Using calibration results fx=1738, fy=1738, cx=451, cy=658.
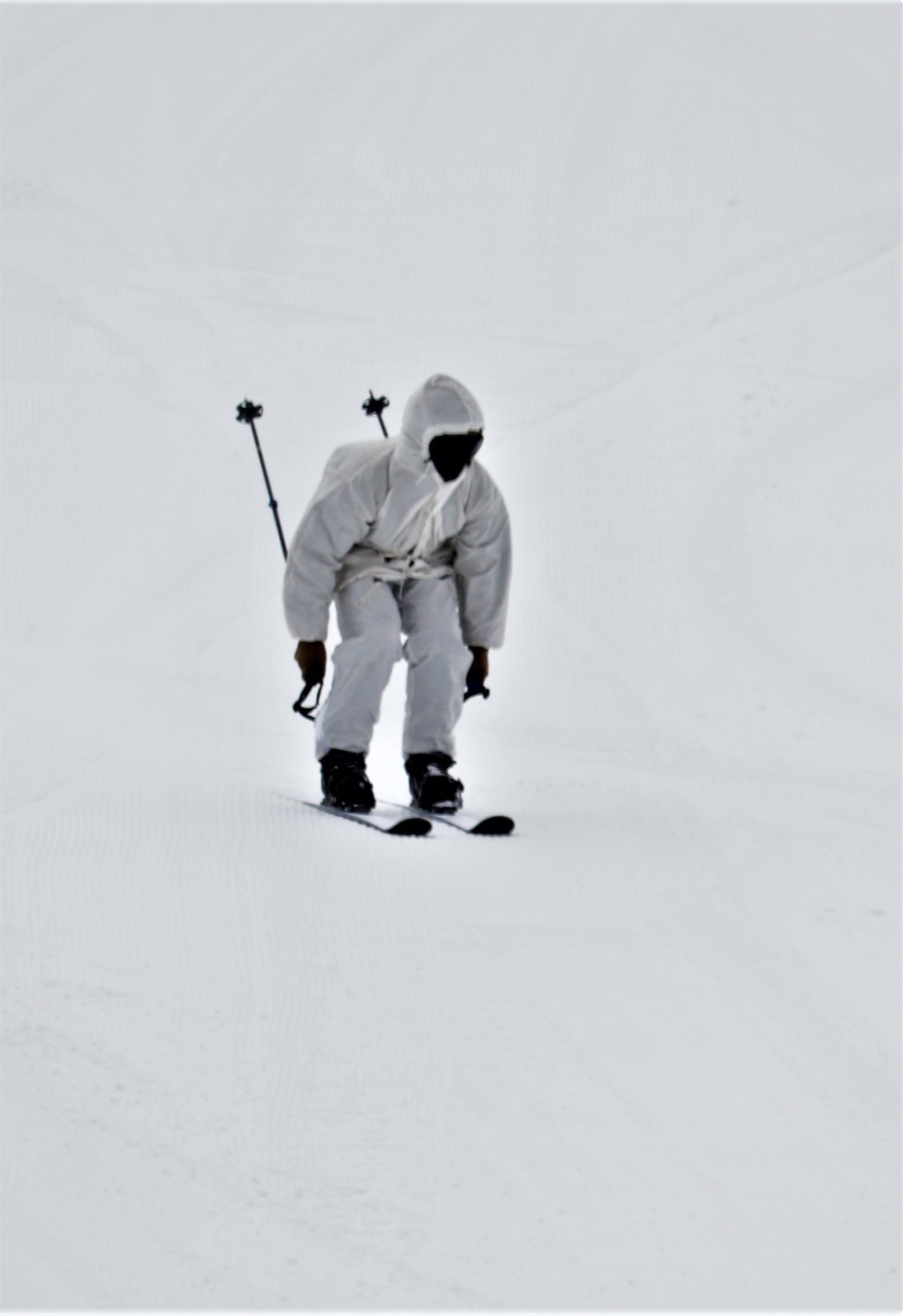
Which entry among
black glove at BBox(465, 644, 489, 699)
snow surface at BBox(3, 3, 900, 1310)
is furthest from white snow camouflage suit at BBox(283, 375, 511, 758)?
snow surface at BBox(3, 3, 900, 1310)

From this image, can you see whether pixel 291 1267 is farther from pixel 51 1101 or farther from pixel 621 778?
pixel 621 778

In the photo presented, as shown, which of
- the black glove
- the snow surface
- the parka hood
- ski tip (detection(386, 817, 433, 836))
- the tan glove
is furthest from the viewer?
the black glove

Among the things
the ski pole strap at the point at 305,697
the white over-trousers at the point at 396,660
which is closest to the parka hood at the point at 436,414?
the white over-trousers at the point at 396,660

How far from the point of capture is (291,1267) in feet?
7.26

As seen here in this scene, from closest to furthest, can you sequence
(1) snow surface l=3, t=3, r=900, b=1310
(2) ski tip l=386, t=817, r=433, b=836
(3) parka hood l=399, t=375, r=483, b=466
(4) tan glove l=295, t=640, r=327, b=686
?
(1) snow surface l=3, t=3, r=900, b=1310 → (2) ski tip l=386, t=817, r=433, b=836 → (3) parka hood l=399, t=375, r=483, b=466 → (4) tan glove l=295, t=640, r=327, b=686

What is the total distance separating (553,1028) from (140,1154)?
0.75 m

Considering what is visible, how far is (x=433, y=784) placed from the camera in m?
4.43

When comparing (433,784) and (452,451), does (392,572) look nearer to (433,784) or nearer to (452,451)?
(452,451)

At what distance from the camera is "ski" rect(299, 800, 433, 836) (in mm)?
4117

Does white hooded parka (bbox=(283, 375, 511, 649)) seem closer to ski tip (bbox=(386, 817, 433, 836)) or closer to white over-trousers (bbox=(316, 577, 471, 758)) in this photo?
white over-trousers (bbox=(316, 577, 471, 758))

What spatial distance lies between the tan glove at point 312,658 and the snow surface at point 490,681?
0.35 m

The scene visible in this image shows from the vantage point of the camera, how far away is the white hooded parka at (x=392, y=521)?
439cm

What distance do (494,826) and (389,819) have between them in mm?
283

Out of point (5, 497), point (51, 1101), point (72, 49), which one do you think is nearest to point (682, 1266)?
point (51, 1101)
